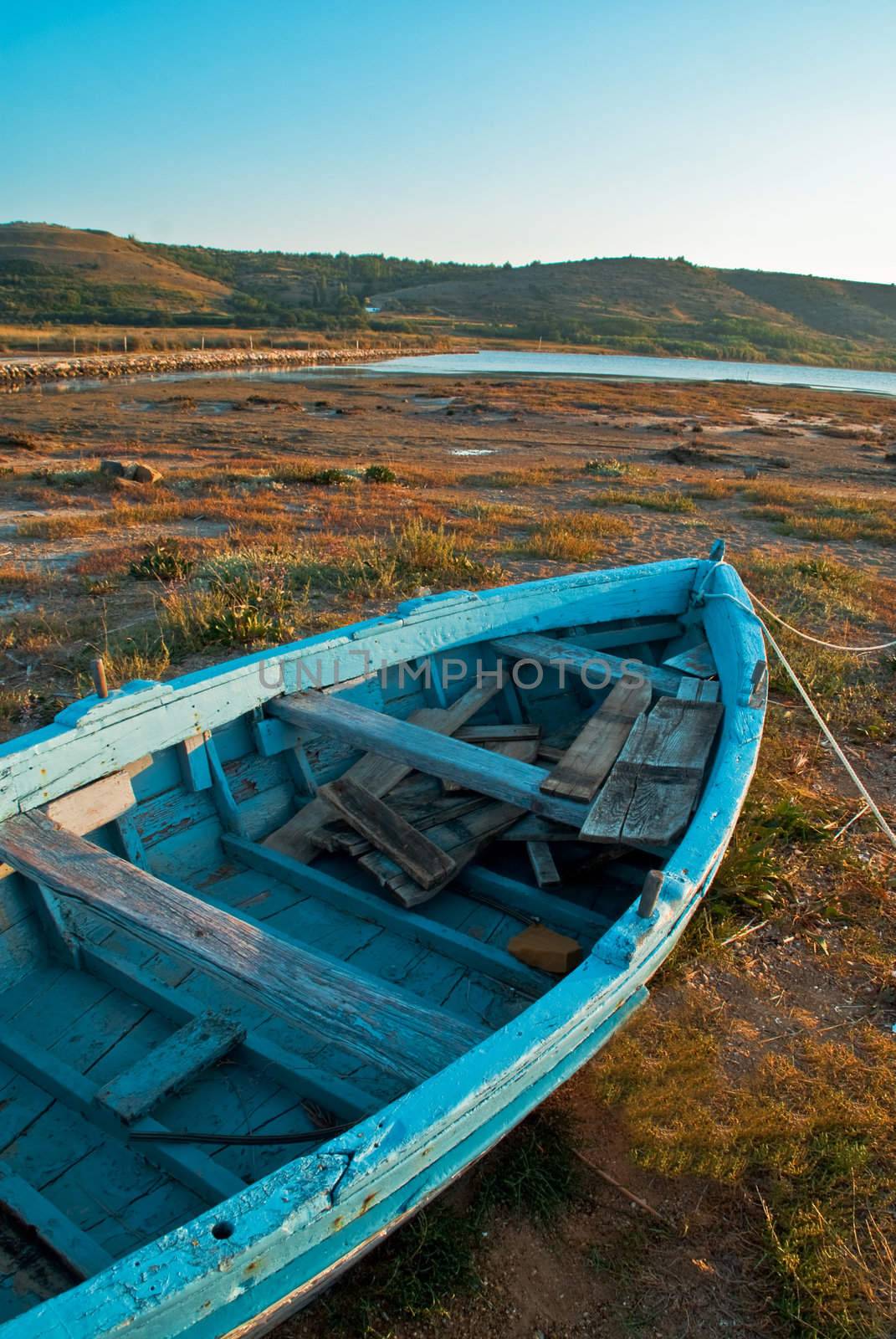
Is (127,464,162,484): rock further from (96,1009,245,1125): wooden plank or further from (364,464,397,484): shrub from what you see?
(96,1009,245,1125): wooden plank

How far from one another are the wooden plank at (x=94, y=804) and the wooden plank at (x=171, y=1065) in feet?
2.90

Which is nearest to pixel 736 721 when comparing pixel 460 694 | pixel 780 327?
pixel 460 694

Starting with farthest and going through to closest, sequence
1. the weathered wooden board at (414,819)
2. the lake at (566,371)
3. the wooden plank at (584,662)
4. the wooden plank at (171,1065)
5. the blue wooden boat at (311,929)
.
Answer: the lake at (566,371)
the wooden plank at (584,662)
the weathered wooden board at (414,819)
the wooden plank at (171,1065)
the blue wooden boat at (311,929)

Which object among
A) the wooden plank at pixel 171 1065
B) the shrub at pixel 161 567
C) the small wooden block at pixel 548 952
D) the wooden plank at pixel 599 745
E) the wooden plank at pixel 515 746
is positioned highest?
the wooden plank at pixel 599 745

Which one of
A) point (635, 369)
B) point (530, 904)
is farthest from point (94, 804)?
point (635, 369)

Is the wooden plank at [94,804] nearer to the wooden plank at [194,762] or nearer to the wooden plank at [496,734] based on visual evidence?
the wooden plank at [194,762]

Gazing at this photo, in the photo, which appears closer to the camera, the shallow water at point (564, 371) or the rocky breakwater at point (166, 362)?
the rocky breakwater at point (166, 362)

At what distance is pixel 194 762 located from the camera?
11.9ft

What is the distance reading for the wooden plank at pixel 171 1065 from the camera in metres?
2.48

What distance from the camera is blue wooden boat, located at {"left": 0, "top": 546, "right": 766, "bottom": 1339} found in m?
1.75

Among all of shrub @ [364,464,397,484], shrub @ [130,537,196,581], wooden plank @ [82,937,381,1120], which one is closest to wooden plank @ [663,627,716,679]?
wooden plank @ [82,937,381,1120]

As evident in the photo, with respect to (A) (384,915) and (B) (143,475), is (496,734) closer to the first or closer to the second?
(A) (384,915)

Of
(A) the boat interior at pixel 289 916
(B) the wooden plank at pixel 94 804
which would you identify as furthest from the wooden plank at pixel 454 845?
(B) the wooden plank at pixel 94 804

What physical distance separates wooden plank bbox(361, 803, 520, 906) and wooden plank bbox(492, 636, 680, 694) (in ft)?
3.95
